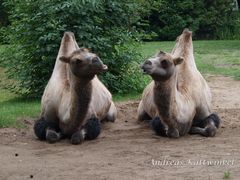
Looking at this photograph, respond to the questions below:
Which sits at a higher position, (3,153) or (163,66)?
(163,66)

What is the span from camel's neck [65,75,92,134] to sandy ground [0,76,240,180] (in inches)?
11.4

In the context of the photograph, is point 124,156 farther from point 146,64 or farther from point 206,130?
point 206,130

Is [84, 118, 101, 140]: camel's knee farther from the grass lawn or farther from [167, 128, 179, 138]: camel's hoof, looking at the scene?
the grass lawn

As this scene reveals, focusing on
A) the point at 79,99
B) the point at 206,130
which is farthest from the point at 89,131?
the point at 206,130

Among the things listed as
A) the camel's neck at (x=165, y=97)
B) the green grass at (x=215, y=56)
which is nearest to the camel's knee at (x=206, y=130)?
the camel's neck at (x=165, y=97)

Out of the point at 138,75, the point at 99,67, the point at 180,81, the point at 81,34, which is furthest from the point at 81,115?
the point at 138,75

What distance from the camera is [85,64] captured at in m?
7.43

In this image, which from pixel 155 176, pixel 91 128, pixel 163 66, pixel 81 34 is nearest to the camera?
pixel 155 176

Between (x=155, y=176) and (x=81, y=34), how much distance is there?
583 centimetres

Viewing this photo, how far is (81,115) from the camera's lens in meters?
7.88

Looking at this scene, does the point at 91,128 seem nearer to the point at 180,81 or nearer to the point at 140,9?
the point at 180,81

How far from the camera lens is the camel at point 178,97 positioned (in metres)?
7.58

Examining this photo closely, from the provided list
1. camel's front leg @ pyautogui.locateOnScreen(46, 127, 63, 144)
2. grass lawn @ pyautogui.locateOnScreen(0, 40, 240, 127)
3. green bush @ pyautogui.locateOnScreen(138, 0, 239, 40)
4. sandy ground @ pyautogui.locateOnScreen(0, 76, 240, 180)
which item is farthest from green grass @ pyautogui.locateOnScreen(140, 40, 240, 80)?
camel's front leg @ pyautogui.locateOnScreen(46, 127, 63, 144)

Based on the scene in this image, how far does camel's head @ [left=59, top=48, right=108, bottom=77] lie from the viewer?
7.35 metres
